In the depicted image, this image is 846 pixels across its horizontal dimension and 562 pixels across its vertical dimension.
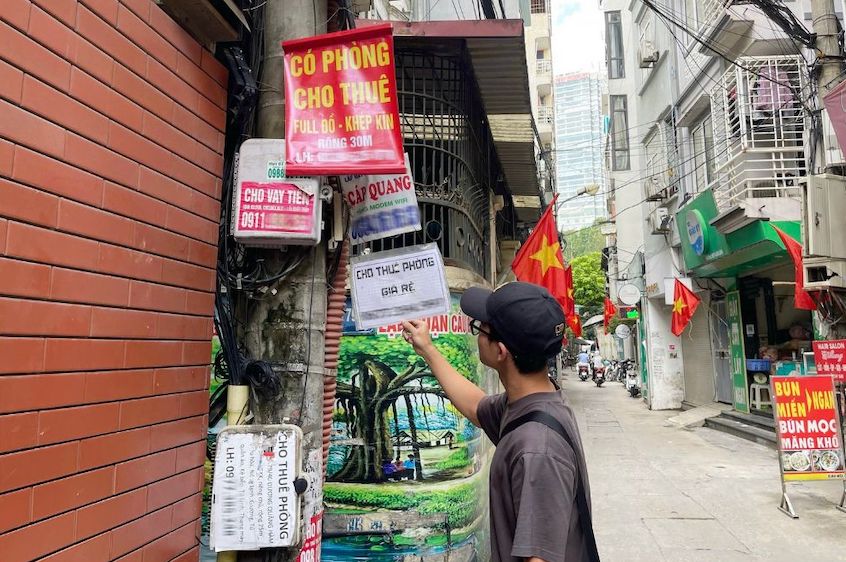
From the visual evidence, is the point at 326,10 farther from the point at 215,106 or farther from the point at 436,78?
the point at 436,78

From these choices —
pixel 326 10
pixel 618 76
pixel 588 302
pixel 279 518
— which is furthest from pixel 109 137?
pixel 588 302

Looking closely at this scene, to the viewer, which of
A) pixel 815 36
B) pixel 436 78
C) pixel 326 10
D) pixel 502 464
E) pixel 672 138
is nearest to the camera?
pixel 502 464

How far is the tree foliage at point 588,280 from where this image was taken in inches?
1422

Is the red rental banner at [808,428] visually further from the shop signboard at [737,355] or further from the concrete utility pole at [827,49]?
the shop signboard at [737,355]

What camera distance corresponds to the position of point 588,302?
37.1m

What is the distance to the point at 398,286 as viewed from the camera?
7.73ft

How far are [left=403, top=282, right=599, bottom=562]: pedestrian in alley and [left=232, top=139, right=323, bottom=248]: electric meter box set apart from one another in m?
0.73

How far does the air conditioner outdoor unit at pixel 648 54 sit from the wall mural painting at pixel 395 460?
14821mm

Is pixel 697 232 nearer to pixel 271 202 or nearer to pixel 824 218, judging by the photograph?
pixel 824 218

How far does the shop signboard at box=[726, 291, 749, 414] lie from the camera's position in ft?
41.3

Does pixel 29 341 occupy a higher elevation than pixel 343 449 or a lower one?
higher

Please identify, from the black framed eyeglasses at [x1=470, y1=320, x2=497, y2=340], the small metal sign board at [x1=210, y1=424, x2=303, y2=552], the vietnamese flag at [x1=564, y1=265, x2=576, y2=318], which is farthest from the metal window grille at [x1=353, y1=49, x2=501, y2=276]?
the vietnamese flag at [x1=564, y1=265, x2=576, y2=318]

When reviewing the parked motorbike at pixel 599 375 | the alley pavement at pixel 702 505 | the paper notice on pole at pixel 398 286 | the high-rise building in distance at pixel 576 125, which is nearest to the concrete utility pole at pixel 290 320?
the paper notice on pole at pixel 398 286

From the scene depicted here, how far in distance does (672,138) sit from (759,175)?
5.42 meters
